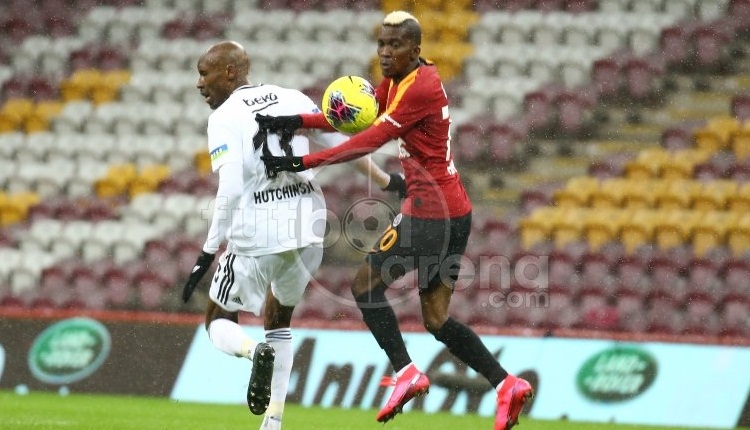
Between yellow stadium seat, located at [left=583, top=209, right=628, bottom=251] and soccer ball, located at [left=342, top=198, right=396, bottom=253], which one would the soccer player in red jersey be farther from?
soccer ball, located at [left=342, top=198, right=396, bottom=253]

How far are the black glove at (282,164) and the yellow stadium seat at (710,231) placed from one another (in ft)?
20.7

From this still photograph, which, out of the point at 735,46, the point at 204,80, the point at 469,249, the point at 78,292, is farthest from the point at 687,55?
the point at 204,80

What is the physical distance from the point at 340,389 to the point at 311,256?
3271mm

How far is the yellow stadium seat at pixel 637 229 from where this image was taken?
462 inches

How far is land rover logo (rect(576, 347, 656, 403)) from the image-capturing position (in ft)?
30.5

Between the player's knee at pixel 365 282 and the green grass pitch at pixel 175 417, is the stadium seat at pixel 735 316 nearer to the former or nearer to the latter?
the green grass pitch at pixel 175 417

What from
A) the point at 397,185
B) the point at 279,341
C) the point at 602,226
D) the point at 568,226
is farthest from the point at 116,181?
the point at 397,185

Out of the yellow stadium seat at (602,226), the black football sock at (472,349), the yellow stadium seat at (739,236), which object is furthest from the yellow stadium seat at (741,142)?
the black football sock at (472,349)

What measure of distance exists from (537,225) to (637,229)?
993 mm

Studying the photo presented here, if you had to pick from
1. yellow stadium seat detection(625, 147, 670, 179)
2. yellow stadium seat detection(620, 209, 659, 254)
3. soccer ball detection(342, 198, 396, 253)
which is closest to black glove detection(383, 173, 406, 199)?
soccer ball detection(342, 198, 396, 253)

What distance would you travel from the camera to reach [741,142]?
12.2m

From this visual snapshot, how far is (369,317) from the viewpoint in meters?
6.57

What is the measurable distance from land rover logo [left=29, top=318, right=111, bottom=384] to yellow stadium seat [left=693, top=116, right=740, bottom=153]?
246 inches

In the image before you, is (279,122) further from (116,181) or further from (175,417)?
(116,181)
